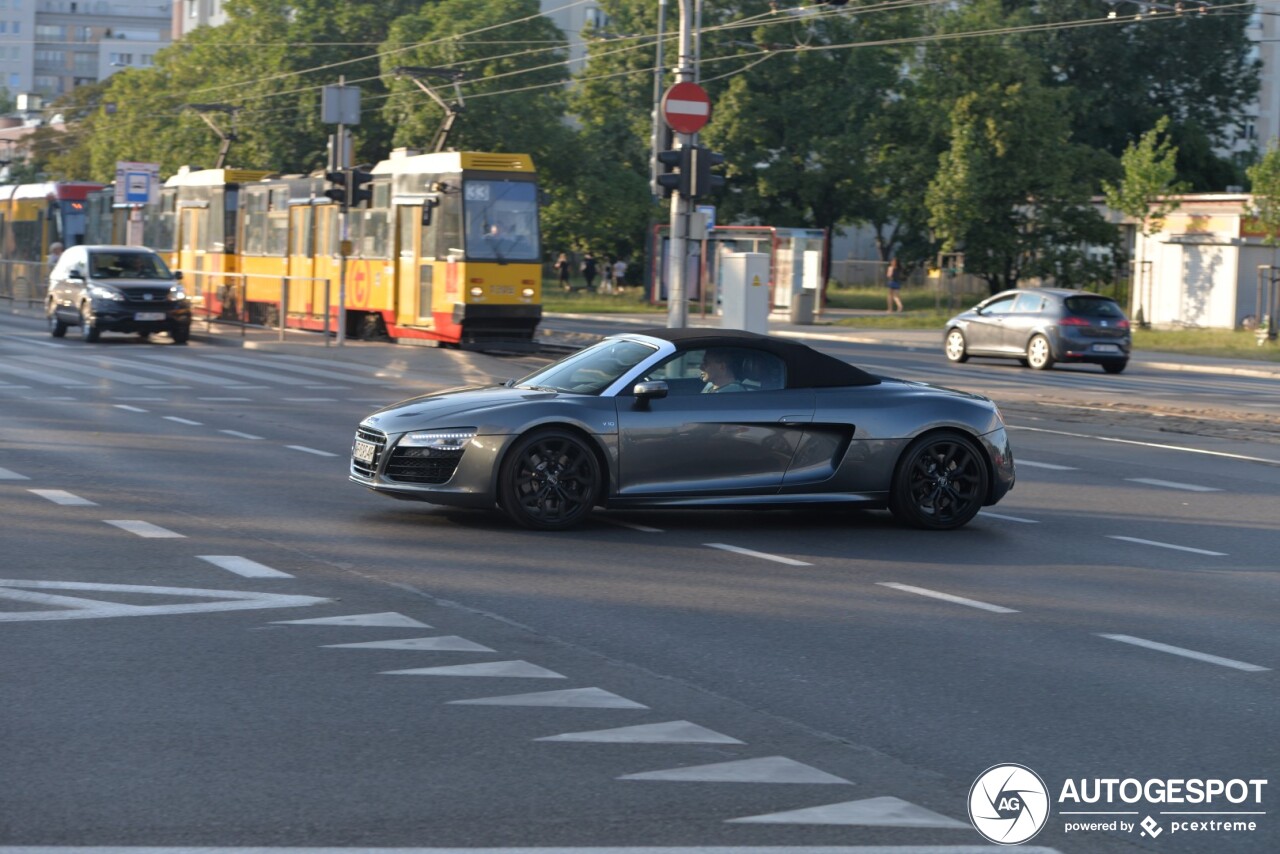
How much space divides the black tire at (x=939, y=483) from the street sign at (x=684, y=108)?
12183 millimetres

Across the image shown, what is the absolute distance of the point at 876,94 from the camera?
65188 millimetres

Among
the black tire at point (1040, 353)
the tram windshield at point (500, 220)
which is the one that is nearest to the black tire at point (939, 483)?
the tram windshield at point (500, 220)

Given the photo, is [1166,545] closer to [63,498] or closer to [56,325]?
[63,498]

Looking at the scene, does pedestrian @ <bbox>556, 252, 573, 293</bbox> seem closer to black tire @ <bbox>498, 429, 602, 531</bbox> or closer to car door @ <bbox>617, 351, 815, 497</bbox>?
car door @ <bbox>617, 351, 815, 497</bbox>

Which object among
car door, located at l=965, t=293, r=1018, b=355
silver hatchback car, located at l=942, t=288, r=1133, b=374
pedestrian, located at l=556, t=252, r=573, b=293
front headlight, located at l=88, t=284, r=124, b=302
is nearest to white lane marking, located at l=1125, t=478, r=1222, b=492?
silver hatchback car, located at l=942, t=288, r=1133, b=374

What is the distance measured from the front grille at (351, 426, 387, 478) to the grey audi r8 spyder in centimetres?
1

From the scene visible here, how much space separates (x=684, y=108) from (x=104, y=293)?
1411 centimetres

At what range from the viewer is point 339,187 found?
3381cm

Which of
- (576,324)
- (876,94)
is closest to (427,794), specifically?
(576,324)

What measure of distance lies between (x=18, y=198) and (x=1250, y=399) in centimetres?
4114

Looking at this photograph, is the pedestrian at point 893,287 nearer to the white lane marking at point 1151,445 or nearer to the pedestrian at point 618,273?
the pedestrian at point 618,273

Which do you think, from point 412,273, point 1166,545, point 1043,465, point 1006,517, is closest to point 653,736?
point 1166,545

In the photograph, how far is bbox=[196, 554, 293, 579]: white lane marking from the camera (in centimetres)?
962

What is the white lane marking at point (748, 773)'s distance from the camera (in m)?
5.94
